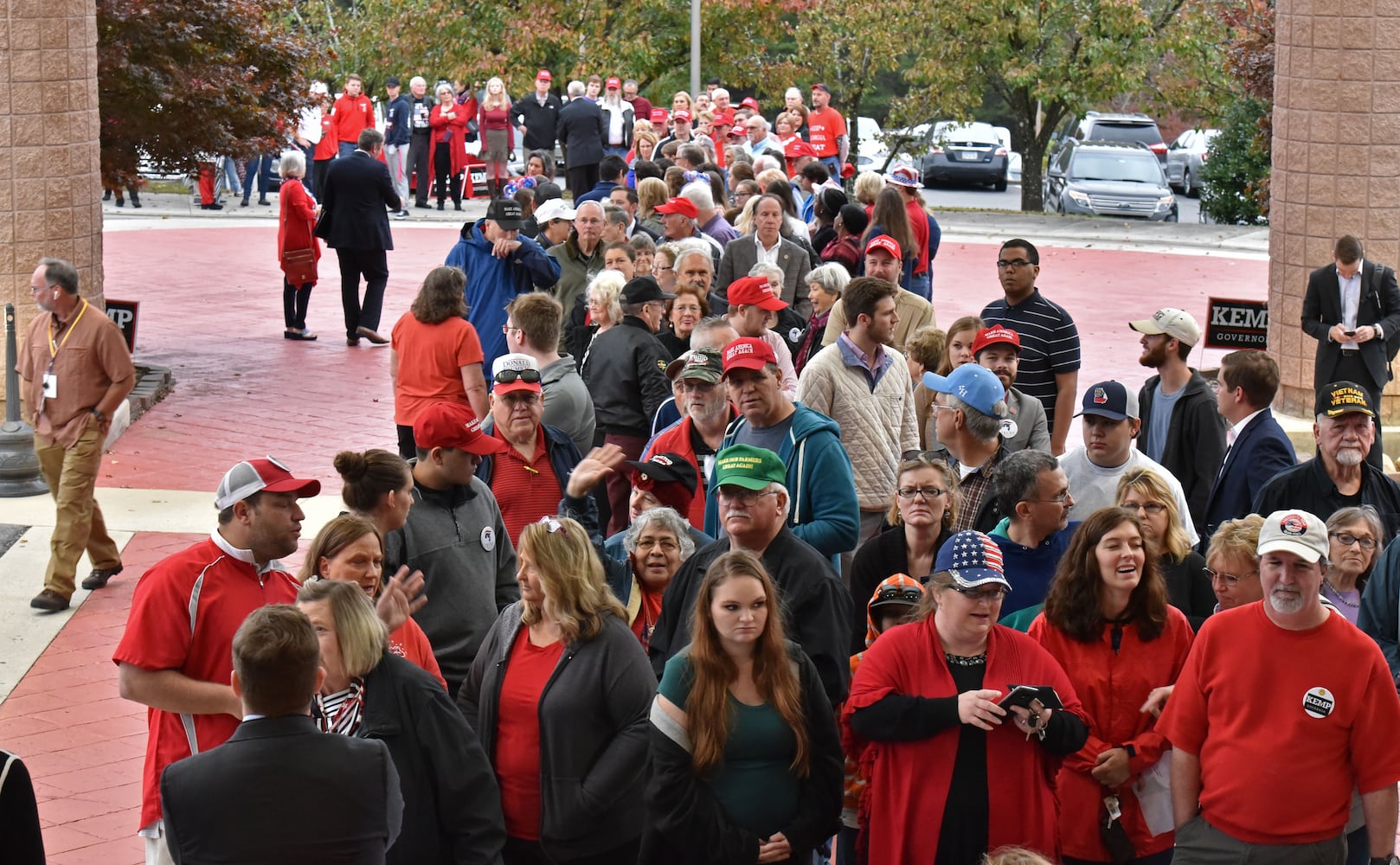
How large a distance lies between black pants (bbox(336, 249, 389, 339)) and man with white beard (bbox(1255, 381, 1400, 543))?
11195mm

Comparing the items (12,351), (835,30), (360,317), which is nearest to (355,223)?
(360,317)

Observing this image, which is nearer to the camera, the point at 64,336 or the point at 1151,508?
the point at 1151,508

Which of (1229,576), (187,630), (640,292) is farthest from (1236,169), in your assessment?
(187,630)

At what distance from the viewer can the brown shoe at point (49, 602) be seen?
9.65 meters

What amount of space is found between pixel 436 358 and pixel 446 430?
11.8ft

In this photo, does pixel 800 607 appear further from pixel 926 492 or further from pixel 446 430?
pixel 446 430

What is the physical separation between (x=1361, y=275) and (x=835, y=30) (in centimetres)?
2265

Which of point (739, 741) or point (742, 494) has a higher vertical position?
point (742, 494)

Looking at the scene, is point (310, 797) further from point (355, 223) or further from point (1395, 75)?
point (355, 223)

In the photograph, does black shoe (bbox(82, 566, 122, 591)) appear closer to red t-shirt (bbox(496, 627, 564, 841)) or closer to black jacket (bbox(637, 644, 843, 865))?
red t-shirt (bbox(496, 627, 564, 841))

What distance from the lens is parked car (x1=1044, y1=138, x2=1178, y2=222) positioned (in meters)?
30.4

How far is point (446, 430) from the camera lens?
638 centimetres

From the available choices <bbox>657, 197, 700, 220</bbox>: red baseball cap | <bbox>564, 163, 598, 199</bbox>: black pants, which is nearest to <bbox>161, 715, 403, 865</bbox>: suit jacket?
<bbox>657, 197, 700, 220</bbox>: red baseball cap

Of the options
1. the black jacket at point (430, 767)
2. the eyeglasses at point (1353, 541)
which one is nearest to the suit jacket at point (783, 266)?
the eyeglasses at point (1353, 541)
